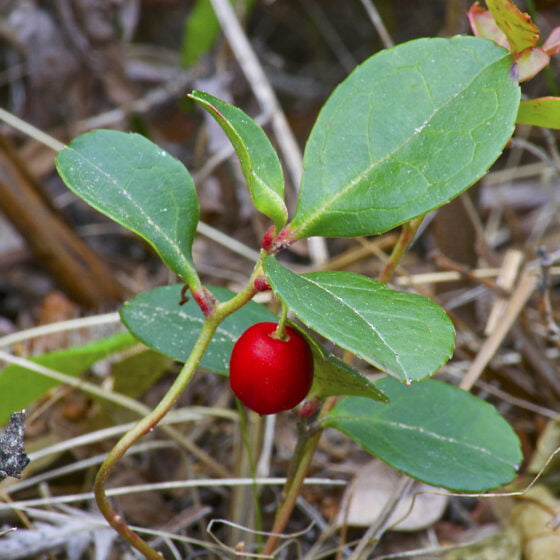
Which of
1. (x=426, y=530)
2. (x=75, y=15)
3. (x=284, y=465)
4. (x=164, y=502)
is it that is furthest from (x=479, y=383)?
(x=75, y=15)

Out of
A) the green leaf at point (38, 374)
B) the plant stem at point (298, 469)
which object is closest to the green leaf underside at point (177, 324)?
the plant stem at point (298, 469)

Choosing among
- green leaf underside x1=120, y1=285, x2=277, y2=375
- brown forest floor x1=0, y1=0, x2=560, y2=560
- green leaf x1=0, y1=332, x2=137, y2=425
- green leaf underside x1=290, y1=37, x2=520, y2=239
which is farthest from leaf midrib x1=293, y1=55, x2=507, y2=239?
green leaf x1=0, y1=332, x2=137, y2=425

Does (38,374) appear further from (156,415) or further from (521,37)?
(521,37)

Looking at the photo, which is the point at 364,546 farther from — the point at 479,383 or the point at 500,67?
the point at 500,67

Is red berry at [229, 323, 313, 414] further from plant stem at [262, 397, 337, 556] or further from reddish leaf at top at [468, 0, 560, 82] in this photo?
reddish leaf at top at [468, 0, 560, 82]

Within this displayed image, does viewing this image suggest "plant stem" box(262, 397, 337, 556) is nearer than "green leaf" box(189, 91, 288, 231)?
No

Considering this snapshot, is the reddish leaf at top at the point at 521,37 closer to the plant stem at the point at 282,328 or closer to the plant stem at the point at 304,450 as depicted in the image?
the plant stem at the point at 304,450
